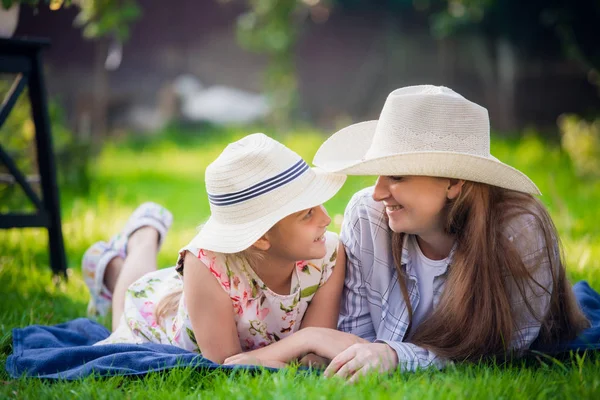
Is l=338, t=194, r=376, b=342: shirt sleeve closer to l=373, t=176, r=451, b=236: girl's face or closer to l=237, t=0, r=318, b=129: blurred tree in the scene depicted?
l=373, t=176, r=451, b=236: girl's face

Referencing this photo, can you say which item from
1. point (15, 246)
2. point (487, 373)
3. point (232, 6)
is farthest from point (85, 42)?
point (487, 373)

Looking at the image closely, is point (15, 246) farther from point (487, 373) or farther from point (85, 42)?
point (85, 42)

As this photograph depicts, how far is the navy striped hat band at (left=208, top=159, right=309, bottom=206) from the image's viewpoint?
8.80 feet

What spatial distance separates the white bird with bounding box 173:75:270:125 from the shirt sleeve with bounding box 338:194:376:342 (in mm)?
8044

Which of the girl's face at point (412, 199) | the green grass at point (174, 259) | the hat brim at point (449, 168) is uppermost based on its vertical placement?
Answer: the hat brim at point (449, 168)

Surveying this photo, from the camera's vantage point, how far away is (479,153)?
2.66 metres

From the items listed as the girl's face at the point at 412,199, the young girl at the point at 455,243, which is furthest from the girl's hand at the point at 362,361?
the girl's face at the point at 412,199

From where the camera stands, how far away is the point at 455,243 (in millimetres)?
2863

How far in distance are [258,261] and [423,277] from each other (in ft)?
2.22

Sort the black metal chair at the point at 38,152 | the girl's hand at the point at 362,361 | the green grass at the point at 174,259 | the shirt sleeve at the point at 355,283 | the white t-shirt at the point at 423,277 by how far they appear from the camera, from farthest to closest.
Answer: the black metal chair at the point at 38,152
the shirt sleeve at the point at 355,283
the white t-shirt at the point at 423,277
the girl's hand at the point at 362,361
the green grass at the point at 174,259

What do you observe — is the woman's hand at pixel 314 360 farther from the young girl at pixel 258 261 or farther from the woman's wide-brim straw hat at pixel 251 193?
the woman's wide-brim straw hat at pixel 251 193

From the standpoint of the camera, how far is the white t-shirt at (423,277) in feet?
9.59

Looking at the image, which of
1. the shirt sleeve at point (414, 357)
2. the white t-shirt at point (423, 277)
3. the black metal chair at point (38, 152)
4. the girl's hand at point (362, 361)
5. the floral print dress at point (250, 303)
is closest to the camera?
the girl's hand at point (362, 361)

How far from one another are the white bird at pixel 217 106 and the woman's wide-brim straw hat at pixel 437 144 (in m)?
8.36
